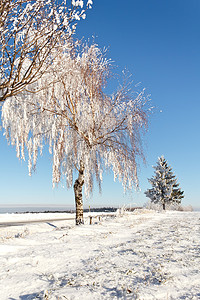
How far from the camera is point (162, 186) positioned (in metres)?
33.0

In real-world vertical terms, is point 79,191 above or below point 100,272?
above

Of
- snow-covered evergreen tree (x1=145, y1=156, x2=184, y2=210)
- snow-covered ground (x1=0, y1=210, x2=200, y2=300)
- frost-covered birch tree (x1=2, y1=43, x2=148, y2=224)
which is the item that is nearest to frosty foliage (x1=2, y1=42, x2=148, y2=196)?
frost-covered birch tree (x1=2, y1=43, x2=148, y2=224)

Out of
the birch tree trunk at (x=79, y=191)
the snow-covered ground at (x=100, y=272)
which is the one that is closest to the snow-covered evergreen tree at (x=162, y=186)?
the birch tree trunk at (x=79, y=191)

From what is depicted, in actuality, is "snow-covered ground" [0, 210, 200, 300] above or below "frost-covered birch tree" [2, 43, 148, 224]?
below

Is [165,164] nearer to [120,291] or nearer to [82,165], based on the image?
[82,165]

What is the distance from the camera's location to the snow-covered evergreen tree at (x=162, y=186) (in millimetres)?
32750

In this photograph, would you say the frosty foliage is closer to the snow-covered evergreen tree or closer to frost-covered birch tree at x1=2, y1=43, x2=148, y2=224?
frost-covered birch tree at x1=2, y1=43, x2=148, y2=224

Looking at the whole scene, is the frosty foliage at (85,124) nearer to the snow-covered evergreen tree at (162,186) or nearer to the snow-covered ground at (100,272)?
the snow-covered ground at (100,272)

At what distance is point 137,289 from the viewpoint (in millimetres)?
2357

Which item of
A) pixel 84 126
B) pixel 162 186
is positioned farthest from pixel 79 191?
pixel 162 186

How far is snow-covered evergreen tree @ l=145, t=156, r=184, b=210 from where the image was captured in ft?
107

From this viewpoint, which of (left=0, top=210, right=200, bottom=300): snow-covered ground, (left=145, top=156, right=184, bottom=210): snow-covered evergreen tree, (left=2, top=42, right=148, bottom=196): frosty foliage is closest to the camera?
(left=0, top=210, right=200, bottom=300): snow-covered ground

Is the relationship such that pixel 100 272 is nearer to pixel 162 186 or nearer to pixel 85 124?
pixel 85 124

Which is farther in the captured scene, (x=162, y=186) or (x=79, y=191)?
(x=162, y=186)
